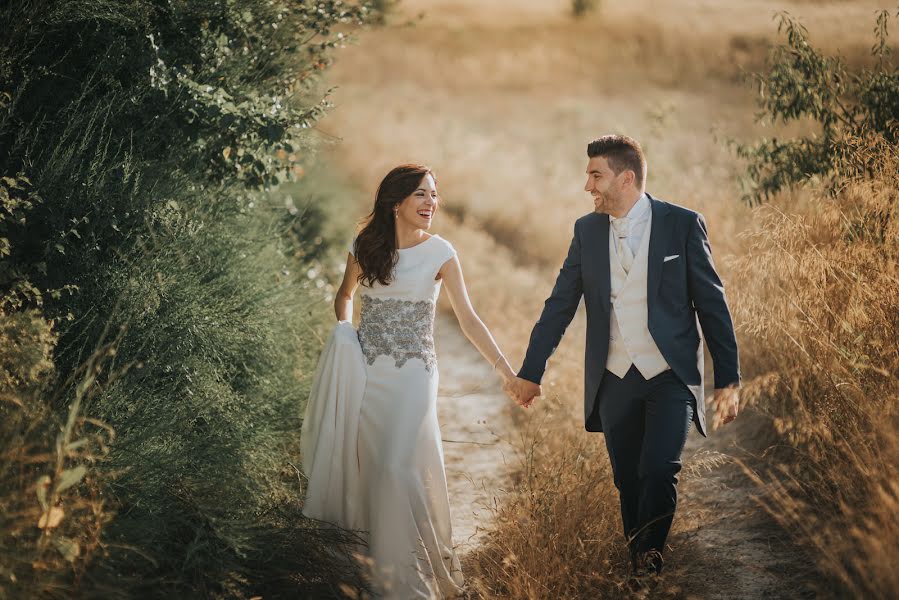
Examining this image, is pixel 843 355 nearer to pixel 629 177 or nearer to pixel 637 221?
pixel 637 221

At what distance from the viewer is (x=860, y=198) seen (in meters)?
5.16

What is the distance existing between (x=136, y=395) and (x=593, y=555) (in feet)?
8.61

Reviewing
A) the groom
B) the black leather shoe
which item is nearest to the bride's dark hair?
the groom

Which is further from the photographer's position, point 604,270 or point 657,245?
point 604,270

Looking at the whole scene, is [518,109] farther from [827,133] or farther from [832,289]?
[832,289]

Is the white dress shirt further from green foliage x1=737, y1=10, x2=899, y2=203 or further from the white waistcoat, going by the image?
green foliage x1=737, y1=10, x2=899, y2=203

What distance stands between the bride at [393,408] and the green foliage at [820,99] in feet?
9.61

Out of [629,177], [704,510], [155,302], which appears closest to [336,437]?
[155,302]

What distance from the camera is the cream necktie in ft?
13.8

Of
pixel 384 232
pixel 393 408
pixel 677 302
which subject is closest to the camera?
pixel 677 302

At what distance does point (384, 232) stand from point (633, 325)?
4.77 ft

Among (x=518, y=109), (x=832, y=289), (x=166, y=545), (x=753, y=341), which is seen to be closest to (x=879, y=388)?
(x=832, y=289)

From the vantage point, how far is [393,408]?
4340 mm

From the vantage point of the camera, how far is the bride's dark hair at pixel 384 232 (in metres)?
4.47
